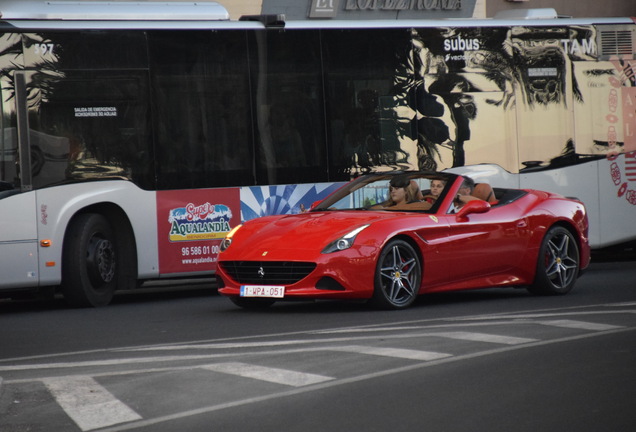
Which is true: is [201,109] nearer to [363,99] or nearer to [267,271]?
[363,99]

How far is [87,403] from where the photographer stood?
25.5 ft

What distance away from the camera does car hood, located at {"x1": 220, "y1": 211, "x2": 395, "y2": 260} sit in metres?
12.6

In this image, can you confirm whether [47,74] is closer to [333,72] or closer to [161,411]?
[333,72]

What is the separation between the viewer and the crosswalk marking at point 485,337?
32.7 ft

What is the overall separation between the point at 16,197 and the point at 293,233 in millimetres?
3091

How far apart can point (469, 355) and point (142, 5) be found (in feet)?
25.2

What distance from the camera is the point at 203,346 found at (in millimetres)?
10234

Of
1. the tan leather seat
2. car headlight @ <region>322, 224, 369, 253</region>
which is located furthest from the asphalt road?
the tan leather seat

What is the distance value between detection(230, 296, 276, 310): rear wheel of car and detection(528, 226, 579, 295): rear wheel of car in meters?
2.94

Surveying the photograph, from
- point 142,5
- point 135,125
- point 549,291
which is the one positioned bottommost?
point 549,291

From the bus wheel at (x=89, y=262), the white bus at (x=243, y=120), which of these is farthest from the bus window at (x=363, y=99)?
the bus wheel at (x=89, y=262)

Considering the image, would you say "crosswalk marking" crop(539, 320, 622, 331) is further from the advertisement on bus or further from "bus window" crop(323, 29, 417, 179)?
"bus window" crop(323, 29, 417, 179)

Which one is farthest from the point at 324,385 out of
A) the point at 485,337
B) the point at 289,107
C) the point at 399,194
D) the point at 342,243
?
the point at 289,107

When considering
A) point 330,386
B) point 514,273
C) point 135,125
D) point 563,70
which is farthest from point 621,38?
point 330,386
